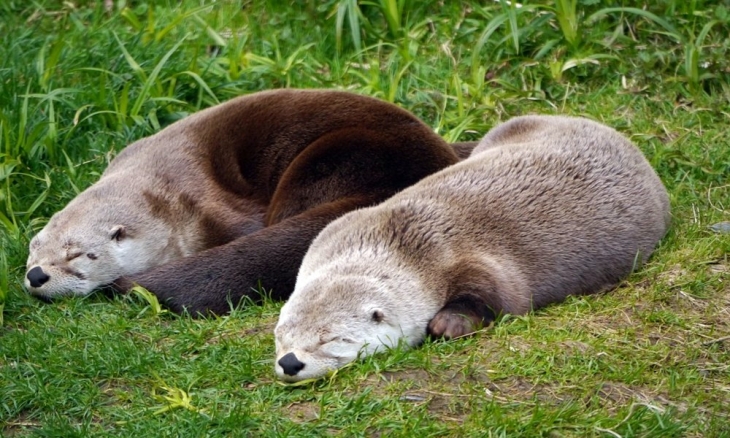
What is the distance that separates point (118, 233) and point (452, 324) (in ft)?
5.80

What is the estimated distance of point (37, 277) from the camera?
15.8ft

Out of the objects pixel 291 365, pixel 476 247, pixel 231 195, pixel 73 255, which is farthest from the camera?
pixel 231 195

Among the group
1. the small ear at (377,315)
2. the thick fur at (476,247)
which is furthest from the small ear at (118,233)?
the small ear at (377,315)

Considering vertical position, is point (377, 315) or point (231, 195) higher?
point (377, 315)

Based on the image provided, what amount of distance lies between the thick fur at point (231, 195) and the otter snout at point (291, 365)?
97cm

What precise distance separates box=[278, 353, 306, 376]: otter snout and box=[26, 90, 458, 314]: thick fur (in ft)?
3.17

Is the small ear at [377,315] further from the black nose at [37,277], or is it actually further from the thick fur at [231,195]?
the black nose at [37,277]

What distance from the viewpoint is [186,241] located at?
208 inches

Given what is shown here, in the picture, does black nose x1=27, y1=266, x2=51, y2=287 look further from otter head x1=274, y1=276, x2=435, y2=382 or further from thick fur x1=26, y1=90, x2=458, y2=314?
otter head x1=274, y1=276, x2=435, y2=382

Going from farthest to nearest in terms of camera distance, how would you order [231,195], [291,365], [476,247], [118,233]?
[231,195]
[118,233]
[476,247]
[291,365]

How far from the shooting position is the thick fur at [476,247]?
13.1 feet

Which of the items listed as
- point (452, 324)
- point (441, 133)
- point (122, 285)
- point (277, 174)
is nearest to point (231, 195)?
point (277, 174)

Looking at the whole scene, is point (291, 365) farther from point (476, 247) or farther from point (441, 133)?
point (441, 133)

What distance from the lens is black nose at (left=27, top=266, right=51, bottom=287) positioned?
15.8 ft
